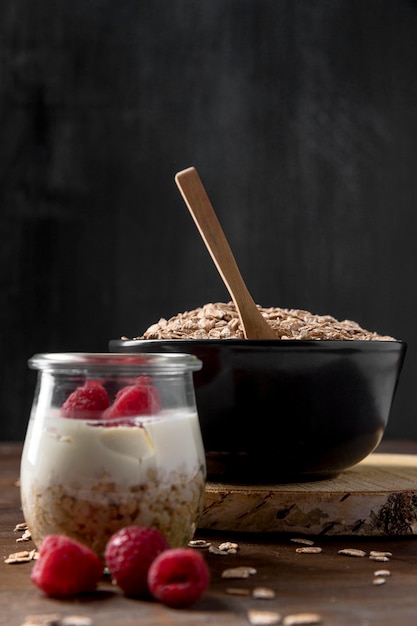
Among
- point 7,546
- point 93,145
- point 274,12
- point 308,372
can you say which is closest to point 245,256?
point 93,145

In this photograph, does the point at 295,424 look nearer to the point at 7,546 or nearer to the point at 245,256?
the point at 7,546

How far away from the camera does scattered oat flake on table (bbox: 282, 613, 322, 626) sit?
2.03ft

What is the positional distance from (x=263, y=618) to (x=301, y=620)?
3cm

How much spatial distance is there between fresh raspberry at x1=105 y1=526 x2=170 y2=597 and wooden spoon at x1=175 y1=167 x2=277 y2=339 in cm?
38

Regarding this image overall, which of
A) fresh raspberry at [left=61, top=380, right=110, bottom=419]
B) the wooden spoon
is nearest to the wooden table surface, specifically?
fresh raspberry at [left=61, top=380, right=110, bottom=419]

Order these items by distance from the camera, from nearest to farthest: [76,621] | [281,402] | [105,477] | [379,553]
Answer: [76,621] → [105,477] → [379,553] → [281,402]

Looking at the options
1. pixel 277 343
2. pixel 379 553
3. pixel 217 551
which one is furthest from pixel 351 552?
pixel 277 343

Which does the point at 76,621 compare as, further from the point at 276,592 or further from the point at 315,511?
the point at 315,511

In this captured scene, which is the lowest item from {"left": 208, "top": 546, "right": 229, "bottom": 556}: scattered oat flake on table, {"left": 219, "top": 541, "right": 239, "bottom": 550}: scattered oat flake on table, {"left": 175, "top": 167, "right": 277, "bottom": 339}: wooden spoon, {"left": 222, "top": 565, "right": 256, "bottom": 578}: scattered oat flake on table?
{"left": 208, "top": 546, "right": 229, "bottom": 556}: scattered oat flake on table

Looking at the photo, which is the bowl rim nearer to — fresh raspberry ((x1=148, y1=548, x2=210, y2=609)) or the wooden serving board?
the wooden serving board

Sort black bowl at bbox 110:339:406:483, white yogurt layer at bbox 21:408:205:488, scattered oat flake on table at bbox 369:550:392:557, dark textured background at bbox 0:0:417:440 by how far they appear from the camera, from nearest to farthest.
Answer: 1. white yogurt layer at bbox 21:408:205:488
2. scattered oat flake on table at bbox 369:550:392:557
3. black bowl at bbox 110:339:406:483
4. dark textured background at bbox 0:0:417:440

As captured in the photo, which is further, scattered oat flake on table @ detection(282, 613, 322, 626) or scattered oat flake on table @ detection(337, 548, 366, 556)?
scattered oat flake on table @ detection(337, 548, 366, 556)

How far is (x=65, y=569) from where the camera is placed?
2.19 ft

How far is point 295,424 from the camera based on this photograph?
0.96 m
